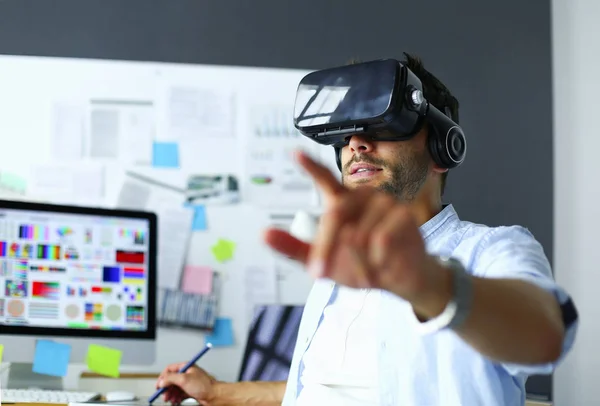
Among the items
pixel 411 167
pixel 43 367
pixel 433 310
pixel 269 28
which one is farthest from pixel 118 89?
pixel 433 310

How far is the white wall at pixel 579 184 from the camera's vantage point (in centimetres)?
268

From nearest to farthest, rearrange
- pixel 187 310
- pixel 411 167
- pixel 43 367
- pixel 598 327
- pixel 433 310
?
pixel 433 310 → pixel 411 167 → pixel 43 367 → pixel 187 310 → pixel 598 327

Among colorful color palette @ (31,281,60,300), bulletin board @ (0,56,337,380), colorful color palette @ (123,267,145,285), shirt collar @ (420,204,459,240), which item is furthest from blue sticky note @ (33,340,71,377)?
shirt collar @ (420,204,459,240)

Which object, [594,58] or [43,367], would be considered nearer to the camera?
[43,367]

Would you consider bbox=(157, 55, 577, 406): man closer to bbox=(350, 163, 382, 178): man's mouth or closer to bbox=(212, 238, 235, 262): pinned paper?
bbox=(350, 163, 382, 178): man's mouth

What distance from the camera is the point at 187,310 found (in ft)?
8.23

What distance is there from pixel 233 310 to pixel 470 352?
1389mm

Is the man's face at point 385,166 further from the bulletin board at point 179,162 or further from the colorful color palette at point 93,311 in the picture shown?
the bulletin board at point 179,162

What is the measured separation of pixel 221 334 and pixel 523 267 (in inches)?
65.1

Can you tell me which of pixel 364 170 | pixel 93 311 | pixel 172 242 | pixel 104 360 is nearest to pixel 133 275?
pixel 93 311

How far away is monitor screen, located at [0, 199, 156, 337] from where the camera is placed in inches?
80.7

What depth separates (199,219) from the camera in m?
2.56

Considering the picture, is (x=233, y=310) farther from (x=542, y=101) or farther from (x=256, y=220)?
(x=542, y=101)

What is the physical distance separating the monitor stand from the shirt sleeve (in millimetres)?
1381
